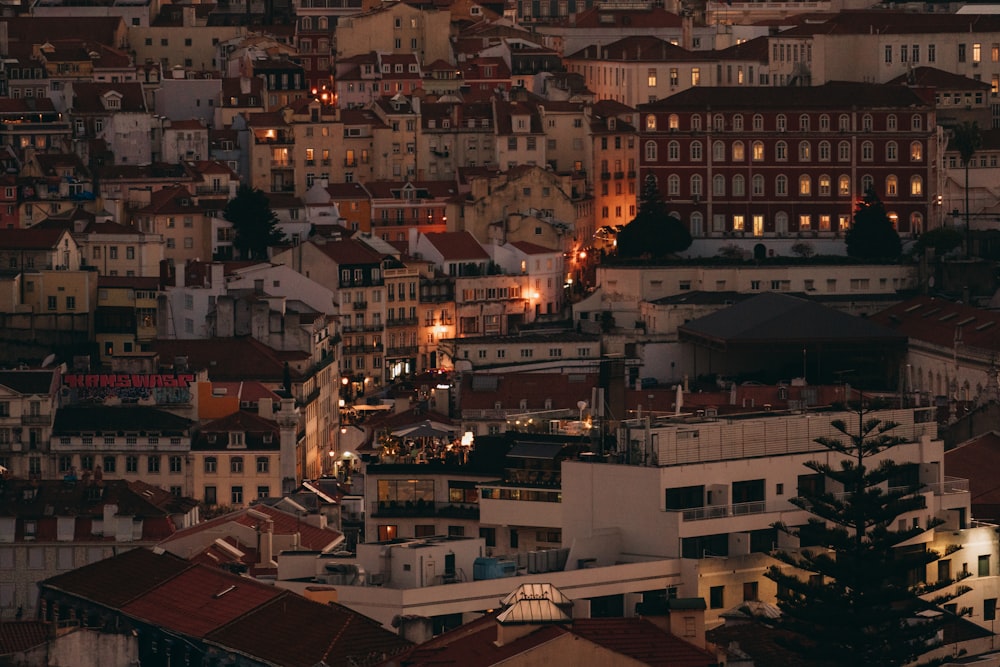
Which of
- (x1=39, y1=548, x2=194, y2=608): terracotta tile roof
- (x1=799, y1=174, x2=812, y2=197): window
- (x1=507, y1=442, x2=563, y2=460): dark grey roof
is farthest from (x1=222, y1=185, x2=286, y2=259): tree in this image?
(x1=39, y1=548, x2=194, y2=608): terracotta tile roof

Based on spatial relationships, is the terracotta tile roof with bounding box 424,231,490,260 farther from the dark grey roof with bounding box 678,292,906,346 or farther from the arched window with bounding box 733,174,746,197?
the arched window with bounding box 733,174,746,197

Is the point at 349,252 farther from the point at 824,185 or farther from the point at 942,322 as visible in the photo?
the point at 824,185

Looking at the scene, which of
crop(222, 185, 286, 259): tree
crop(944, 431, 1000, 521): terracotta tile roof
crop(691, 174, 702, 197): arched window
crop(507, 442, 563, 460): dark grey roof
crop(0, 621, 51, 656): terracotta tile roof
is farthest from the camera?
crop(691, 174, 702, 197): arched window

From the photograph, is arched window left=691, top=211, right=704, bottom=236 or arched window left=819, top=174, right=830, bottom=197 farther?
arched window left=819, top=174, right=830, bottom=197

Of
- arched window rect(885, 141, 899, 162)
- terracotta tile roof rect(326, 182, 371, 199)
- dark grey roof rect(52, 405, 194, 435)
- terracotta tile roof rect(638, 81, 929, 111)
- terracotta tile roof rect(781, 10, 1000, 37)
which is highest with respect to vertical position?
terracotta tile roof rect(781, 10, 1000, 37)

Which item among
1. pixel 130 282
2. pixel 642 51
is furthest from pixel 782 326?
pixel 642 51

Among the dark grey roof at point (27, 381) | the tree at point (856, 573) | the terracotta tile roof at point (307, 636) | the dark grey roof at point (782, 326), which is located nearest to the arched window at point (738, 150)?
the dark grey roof at point (782, 326)

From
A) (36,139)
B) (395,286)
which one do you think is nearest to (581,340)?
(395,286)
